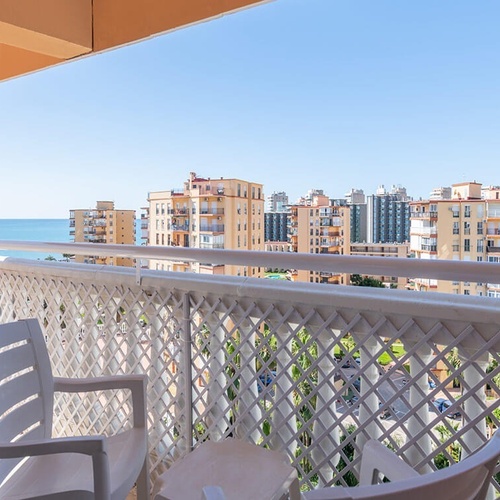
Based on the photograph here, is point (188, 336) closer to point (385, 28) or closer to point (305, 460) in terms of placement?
point (305, 460)

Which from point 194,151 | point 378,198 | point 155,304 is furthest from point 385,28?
point 155,304

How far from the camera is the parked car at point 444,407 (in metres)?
1.43

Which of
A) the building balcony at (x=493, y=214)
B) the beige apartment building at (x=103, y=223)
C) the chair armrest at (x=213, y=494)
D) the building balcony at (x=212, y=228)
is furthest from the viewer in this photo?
the building balcony at (x=212, y=228)

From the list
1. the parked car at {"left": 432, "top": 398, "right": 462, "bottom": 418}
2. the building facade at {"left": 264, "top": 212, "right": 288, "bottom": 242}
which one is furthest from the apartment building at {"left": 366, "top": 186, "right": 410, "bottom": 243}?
the parked car at {"left": 432, "top": 398, "right": 462, "bottom": 418}

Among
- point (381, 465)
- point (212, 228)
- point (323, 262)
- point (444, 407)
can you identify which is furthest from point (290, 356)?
point (212, 228)

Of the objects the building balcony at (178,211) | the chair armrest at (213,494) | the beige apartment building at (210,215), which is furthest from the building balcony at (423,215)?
the chair armrest at (213,494)

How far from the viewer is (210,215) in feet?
19.8

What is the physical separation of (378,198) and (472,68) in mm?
11030

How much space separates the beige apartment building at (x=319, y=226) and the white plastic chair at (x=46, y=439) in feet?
7.74

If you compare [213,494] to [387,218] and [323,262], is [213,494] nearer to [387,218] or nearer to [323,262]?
[323,262]

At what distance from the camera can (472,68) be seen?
50.8ft

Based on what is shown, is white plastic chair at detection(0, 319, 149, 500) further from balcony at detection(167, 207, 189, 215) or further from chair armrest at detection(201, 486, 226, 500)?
balcony at detection(167, 207, 189, 215)

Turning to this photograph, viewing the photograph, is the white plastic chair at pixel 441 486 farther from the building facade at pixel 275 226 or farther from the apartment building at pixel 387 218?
the apartment building at pixel 387 218

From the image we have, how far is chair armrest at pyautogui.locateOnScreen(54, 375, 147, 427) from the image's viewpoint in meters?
1.66
